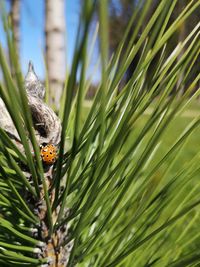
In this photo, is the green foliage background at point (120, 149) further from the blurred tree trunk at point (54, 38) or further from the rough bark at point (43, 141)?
the blurred tree trunk at point (54, 38)

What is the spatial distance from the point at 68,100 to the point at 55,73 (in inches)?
48.2

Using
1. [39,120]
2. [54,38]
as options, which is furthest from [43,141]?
[54,38]

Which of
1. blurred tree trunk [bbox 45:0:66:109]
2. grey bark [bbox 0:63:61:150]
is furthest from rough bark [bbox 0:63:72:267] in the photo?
blurred tree trunk [bbox 45:0:66:109]

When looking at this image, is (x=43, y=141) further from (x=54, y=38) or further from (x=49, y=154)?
(x=54, y=38)

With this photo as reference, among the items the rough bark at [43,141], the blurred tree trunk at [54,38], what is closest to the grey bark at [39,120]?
the rough bark at [43,141]

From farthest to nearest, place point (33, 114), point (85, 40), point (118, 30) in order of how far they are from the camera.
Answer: point (118, 30), point (33, 114), point (85, 40)

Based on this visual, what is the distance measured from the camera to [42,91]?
29 cm

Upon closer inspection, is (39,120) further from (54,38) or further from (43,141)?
(54,38)

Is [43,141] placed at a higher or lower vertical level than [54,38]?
higher

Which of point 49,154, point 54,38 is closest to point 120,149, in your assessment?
point 49,154

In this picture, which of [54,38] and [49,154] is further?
[54,38]

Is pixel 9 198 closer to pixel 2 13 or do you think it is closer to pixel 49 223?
pixel 49 223

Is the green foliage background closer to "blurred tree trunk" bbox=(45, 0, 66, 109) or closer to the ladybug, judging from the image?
the ladybug

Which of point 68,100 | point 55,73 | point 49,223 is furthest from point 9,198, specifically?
point 55,73
